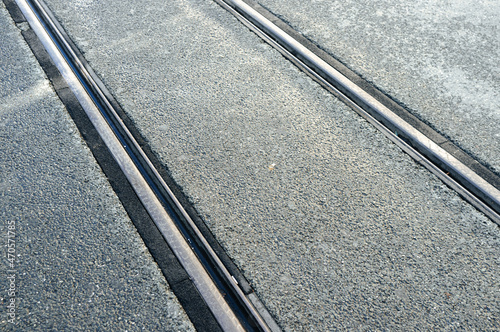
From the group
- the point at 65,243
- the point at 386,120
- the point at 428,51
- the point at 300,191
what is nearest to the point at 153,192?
the point at 65,243

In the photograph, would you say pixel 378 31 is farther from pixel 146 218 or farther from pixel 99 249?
pixel 99 249

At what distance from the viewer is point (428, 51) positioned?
16.1ft

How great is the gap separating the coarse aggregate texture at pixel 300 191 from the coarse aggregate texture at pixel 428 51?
2.07 feet

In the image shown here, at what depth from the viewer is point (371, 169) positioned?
12.0 feet

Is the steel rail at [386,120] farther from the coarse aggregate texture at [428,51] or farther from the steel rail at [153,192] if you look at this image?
the steel rail at [153,192]

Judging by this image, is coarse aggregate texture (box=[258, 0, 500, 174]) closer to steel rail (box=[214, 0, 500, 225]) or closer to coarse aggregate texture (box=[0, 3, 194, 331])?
steel rail (box=[214, 0, 500, 225])

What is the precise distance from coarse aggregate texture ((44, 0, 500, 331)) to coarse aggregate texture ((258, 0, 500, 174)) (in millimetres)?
632

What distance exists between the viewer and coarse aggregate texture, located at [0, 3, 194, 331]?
2.73 metres

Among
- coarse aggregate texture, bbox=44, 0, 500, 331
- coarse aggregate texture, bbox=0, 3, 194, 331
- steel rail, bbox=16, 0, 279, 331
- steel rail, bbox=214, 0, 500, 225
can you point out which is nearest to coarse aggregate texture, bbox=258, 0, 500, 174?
steel rail, bbox=214, 0, 500, 225

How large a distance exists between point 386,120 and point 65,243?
3.02 metres

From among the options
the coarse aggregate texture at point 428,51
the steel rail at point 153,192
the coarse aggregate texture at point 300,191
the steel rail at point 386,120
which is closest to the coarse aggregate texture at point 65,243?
the steel rail at point 153,192

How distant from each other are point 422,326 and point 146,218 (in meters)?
2.10

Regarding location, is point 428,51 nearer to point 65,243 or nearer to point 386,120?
point 386,120

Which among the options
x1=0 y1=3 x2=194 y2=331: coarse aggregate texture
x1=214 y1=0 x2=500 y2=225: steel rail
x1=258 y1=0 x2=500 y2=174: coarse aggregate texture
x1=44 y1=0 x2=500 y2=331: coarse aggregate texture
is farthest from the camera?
x1=258 y1=0 x2=500 y2=174: coarse aggregate texture
